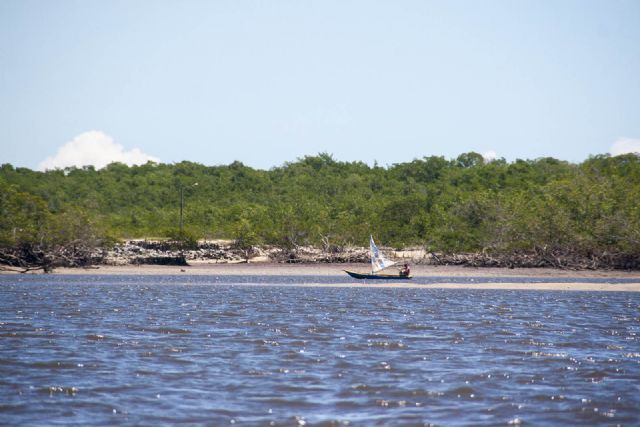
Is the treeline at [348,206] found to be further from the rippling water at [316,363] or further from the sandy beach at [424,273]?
the rippling water at [316,363]

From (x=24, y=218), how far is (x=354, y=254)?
102 ft

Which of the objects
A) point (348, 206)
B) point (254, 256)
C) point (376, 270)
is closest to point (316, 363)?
point (376, 270)

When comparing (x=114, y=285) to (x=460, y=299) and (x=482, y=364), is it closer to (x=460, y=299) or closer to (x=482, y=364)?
(x=460, y=299)

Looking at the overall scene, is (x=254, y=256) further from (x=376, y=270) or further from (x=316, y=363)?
Result: (x=316, y=363)

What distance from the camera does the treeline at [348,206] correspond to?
2677 inches

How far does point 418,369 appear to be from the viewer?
1933 cm

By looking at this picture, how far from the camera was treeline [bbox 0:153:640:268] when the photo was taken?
68.0 metres

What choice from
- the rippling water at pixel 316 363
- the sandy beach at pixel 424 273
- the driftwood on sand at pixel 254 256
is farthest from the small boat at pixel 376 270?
the rippling water at pixel 316 363

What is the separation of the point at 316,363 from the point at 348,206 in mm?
78370

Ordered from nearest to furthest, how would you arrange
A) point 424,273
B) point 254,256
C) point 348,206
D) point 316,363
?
point 316,363 → point 424,273 → point 254,256 → point 348,206

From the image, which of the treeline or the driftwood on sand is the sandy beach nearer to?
the driftwood on sand

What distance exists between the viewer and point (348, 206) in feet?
323

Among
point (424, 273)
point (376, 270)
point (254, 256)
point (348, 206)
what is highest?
point (348, 206)

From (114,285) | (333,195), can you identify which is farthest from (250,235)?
(333,195)
